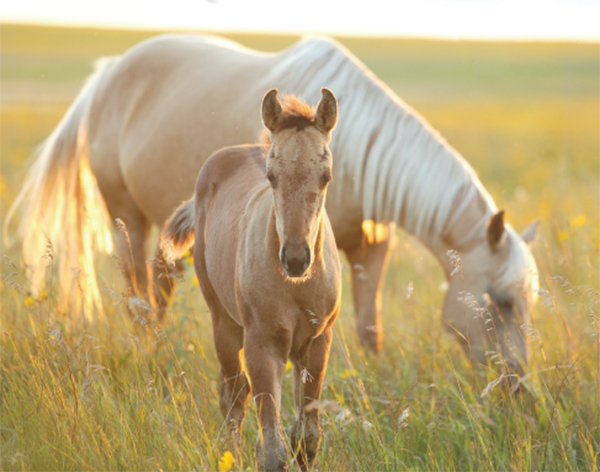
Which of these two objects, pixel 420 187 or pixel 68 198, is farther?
pixel 68 198

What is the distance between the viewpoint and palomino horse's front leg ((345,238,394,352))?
3980mm

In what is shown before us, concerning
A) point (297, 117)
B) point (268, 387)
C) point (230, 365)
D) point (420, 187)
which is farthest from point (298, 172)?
point (420, 187)

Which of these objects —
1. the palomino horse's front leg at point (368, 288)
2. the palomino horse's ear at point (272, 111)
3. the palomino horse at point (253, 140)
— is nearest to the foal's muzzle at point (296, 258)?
the palomino horse's ear at point (272, 111)

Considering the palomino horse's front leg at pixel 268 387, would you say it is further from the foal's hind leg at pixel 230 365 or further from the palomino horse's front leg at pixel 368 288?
the palomino horse's front leg at pixel 368 288

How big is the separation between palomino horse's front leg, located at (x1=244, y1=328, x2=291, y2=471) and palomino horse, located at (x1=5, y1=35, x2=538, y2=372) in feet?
2.80

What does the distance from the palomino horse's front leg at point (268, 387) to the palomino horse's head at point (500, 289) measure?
4.87 ft

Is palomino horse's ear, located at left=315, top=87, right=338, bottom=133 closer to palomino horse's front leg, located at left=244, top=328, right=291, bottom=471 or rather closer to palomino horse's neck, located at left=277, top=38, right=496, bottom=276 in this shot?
palomino horse's front leg, located at left=244, top=328, right=291, bottom=471

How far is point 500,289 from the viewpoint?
10.9 feet

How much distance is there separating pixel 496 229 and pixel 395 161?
787 millimetres

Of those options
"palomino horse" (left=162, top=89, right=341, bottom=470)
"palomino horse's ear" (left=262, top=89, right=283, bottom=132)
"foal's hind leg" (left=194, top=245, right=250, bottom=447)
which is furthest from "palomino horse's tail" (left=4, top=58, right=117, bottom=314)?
"palomino horse's ear" (left=262, top=89, right=283, bottom=132)

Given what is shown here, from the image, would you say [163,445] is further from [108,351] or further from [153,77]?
[153,77]

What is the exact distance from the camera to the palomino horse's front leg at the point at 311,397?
2.21 m

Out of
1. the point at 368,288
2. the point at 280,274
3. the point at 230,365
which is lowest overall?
the point at 368,288

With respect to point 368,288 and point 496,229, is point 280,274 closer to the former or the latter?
point 496,229
